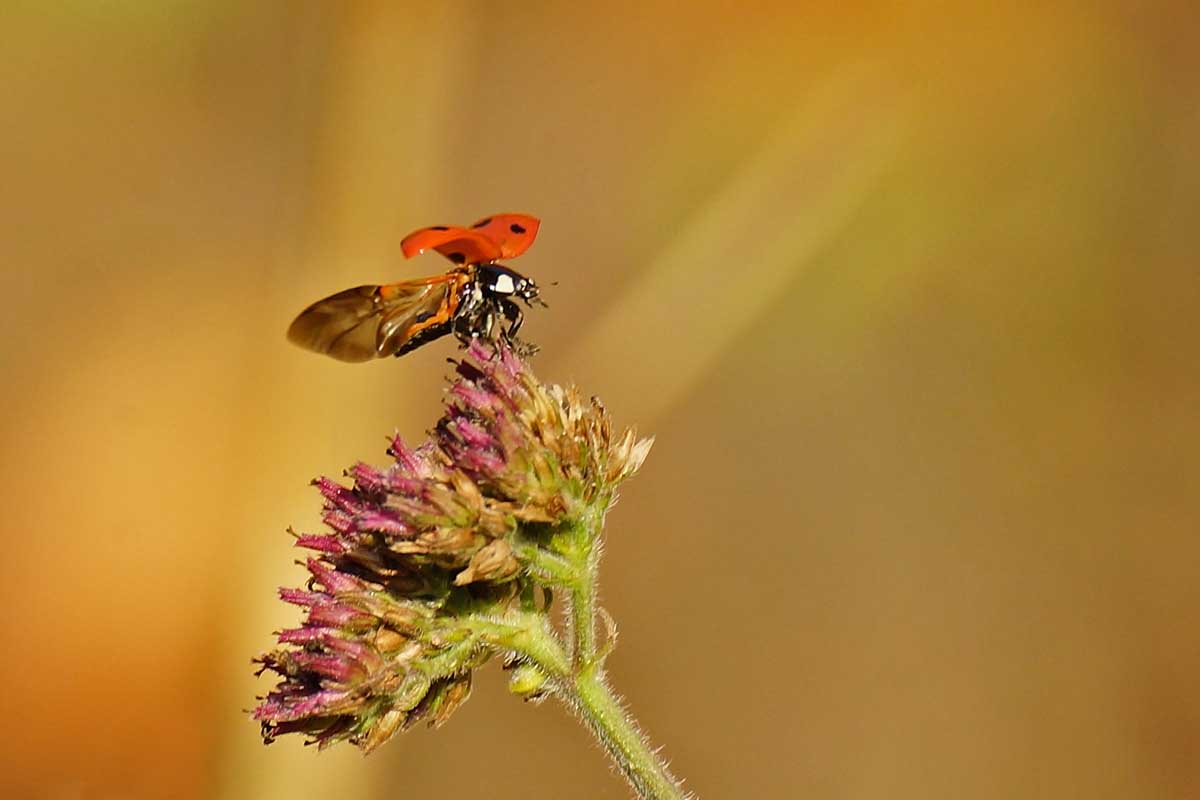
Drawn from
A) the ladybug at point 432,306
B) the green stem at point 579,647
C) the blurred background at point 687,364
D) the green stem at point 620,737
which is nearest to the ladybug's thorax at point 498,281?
the ladybug at point 432,306

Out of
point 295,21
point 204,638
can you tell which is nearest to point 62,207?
point 295,21

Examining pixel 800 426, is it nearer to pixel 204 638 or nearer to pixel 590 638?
pixel 204 638

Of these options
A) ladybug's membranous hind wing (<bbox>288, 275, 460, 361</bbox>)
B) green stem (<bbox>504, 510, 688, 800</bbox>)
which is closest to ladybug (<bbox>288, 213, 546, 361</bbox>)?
ladybug's membranous hind wing (<bbox>288, 275, 460, 361</bbox>)

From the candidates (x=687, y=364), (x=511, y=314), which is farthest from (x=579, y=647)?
(x=687, y=364)

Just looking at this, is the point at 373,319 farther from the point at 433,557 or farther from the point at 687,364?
the point at 687,364

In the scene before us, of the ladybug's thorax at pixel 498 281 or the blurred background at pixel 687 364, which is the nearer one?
the ladybug's thorax at pixel 498 281

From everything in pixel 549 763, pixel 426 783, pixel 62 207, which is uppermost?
pixel 62 207

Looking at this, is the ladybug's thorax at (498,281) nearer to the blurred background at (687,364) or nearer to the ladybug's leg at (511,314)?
the ladybug's leg at (511,314)

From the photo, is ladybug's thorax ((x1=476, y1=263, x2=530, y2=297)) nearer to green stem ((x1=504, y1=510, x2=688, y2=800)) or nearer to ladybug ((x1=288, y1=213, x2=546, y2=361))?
ladybug ((x1=288, y1=213, x2=546, y2=361))
